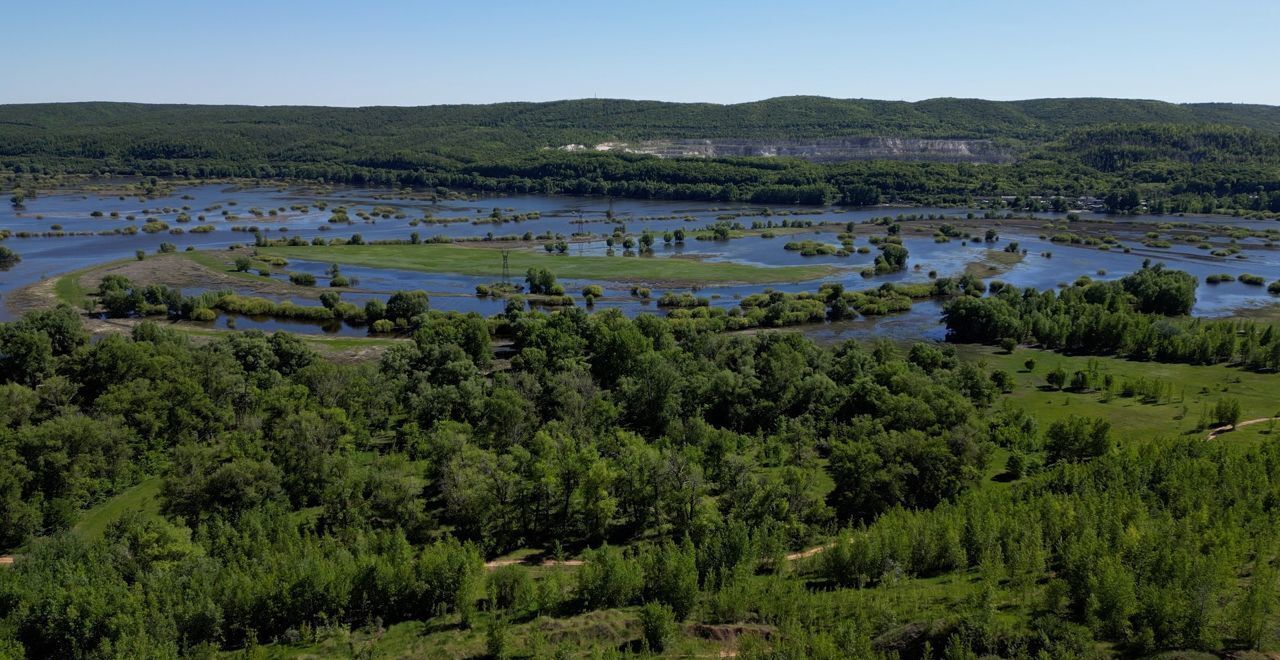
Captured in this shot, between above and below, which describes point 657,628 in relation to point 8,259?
below

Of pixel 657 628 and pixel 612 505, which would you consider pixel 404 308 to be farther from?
pixel 657 628

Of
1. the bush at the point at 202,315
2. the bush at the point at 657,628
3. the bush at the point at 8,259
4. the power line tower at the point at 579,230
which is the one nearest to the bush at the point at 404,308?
the bush at the point at 202,315

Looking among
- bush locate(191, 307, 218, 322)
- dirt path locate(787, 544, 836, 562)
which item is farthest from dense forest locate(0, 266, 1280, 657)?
bush locate(191, 307, 218, 322)

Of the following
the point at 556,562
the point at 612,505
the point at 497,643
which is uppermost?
the point at 612,505

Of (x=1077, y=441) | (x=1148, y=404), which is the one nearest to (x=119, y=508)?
(x=1077, y=441)

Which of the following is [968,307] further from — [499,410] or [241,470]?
[241,470]

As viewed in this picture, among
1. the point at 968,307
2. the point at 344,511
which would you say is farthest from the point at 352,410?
the point at 968,307
